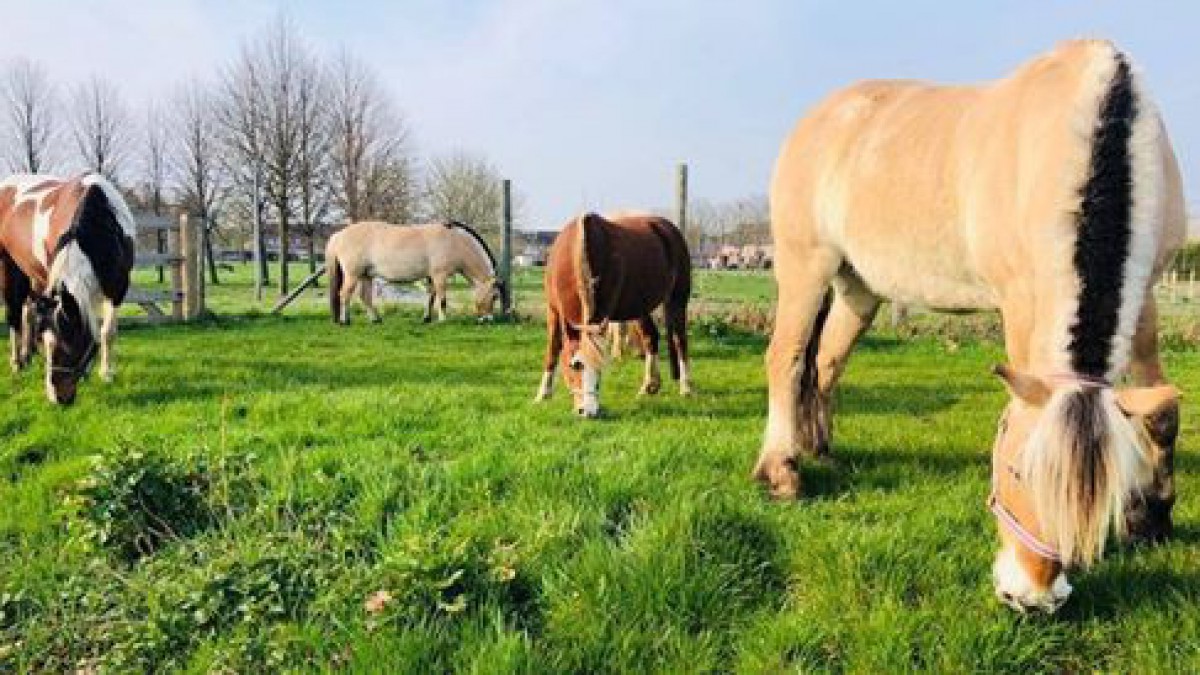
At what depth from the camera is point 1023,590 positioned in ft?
8.09

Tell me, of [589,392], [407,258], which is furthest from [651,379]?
[407,258]

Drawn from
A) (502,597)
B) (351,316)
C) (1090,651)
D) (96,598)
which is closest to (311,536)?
(96,598)

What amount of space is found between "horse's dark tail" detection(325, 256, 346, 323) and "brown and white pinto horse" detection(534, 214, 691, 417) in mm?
8596

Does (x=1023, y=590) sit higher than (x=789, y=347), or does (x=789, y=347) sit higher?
(x=789, y=347)

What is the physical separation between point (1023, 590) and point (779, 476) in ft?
5.18

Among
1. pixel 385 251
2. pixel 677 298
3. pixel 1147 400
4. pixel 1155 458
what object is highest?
pixel 385 251

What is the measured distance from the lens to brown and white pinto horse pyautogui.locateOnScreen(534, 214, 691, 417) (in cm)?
607

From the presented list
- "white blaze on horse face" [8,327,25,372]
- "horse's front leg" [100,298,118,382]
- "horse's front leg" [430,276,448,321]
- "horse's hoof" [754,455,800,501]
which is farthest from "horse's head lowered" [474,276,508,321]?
"horse's hoof" [754,455,800,501]

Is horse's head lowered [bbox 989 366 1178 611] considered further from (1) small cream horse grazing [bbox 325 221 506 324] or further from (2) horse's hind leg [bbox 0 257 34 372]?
(1) small cream horse grazing [bbox 325 221 506 324]

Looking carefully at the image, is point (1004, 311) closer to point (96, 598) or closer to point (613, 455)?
point (613, 455)

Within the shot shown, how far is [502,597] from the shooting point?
298cm

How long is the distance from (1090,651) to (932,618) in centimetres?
44

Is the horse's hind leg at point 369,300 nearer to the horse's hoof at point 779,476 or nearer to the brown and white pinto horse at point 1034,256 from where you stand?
the horse's hoof at point 779,476

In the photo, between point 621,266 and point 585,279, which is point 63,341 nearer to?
point 585,279
